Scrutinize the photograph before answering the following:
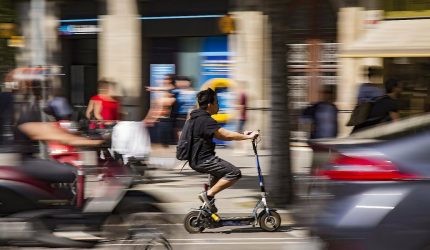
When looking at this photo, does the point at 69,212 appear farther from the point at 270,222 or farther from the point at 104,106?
the point at 104,106

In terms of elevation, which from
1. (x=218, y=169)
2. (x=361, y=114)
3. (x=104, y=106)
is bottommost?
(x=218, y=169)

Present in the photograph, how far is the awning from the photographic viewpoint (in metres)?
12.9

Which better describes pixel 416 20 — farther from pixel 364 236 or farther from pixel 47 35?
pixel 364 236

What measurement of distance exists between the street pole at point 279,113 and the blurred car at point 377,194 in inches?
164

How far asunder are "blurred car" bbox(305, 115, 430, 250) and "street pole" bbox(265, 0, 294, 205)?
416 cm

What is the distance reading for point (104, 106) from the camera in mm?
11969

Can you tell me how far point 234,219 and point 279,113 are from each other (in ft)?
6.03

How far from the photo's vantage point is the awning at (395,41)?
1288 cm

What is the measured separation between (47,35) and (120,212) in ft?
46.0

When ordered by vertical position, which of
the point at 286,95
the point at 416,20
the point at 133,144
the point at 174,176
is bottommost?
the point at 174,176

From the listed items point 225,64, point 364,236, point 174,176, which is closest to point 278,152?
point 174,176

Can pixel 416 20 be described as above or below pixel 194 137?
above

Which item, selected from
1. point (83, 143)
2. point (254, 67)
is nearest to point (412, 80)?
point (254, 67)

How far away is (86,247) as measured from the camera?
5781mm
